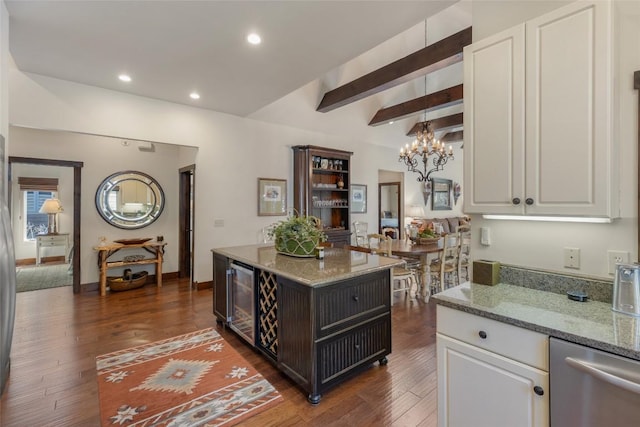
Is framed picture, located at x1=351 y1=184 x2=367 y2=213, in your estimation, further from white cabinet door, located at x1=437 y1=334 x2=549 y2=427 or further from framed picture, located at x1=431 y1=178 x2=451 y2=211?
white cabinet door, located at x1=437 y1=334 x2=549 y2=427

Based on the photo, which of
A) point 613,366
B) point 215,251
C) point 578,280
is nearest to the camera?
point 613,366

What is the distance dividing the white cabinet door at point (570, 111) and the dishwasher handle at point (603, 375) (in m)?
0.65

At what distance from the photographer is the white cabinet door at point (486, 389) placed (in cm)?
123

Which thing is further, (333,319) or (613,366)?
(333,319)

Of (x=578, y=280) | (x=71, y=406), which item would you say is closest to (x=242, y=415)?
(x=71, y=406)

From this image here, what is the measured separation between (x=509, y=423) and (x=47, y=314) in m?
5.04

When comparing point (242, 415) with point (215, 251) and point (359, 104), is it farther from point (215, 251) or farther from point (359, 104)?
point (359, 104)

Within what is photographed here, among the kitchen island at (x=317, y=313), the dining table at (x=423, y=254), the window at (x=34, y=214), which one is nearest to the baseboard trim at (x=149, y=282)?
the kitchen island at (x=317, y=313)

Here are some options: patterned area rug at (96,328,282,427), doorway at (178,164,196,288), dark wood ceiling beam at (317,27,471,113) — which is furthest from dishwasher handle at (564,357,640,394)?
doorway at (178,164,196,288)

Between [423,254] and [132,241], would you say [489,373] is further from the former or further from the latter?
[132,241]

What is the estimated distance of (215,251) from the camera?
11.2 ft

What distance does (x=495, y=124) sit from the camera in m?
1.63

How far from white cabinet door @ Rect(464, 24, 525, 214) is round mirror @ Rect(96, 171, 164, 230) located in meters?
5.65

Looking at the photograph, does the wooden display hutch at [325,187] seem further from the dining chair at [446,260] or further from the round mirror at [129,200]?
the round mirror at [129,200]
